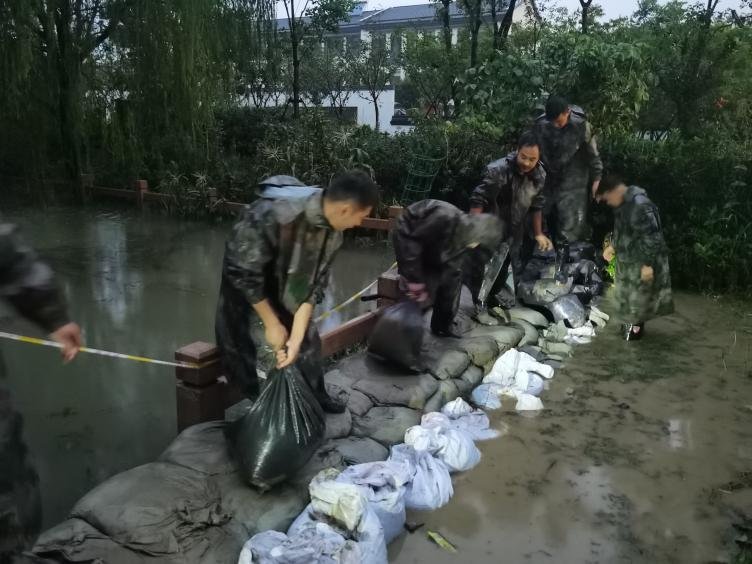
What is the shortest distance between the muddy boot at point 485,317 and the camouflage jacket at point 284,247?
8.28 feet

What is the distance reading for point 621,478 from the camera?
3.35 meters

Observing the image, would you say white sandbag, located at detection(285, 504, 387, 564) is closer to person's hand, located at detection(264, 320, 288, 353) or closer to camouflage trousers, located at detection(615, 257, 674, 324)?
person's hand, located at detection(264, 320, 288, 353)

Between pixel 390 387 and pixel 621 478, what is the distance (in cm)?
135

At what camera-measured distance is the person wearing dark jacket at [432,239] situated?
398 cm

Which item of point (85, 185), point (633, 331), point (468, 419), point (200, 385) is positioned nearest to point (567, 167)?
point (633, 331)

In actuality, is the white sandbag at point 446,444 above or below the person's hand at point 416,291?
below

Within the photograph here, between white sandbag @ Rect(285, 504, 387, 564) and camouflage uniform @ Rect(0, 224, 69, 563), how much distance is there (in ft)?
3.22

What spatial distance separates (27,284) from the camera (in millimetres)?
1932

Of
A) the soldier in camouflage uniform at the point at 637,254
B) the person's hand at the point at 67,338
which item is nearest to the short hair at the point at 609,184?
the soldier in camouflage uniform at the point at 637,254

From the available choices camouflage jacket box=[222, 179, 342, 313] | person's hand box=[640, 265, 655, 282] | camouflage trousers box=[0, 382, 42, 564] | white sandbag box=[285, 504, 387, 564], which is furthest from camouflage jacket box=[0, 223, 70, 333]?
person's hand box=[640, 265, 655, 282]

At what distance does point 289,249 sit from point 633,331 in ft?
11.5

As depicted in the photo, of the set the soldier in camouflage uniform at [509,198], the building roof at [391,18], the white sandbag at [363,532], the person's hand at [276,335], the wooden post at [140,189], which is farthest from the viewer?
the building roof at [391,18]

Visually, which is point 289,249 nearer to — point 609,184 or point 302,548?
point 302,548

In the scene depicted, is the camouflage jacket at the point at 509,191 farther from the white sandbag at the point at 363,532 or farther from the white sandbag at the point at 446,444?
the white sandbag at the point at 363,532
